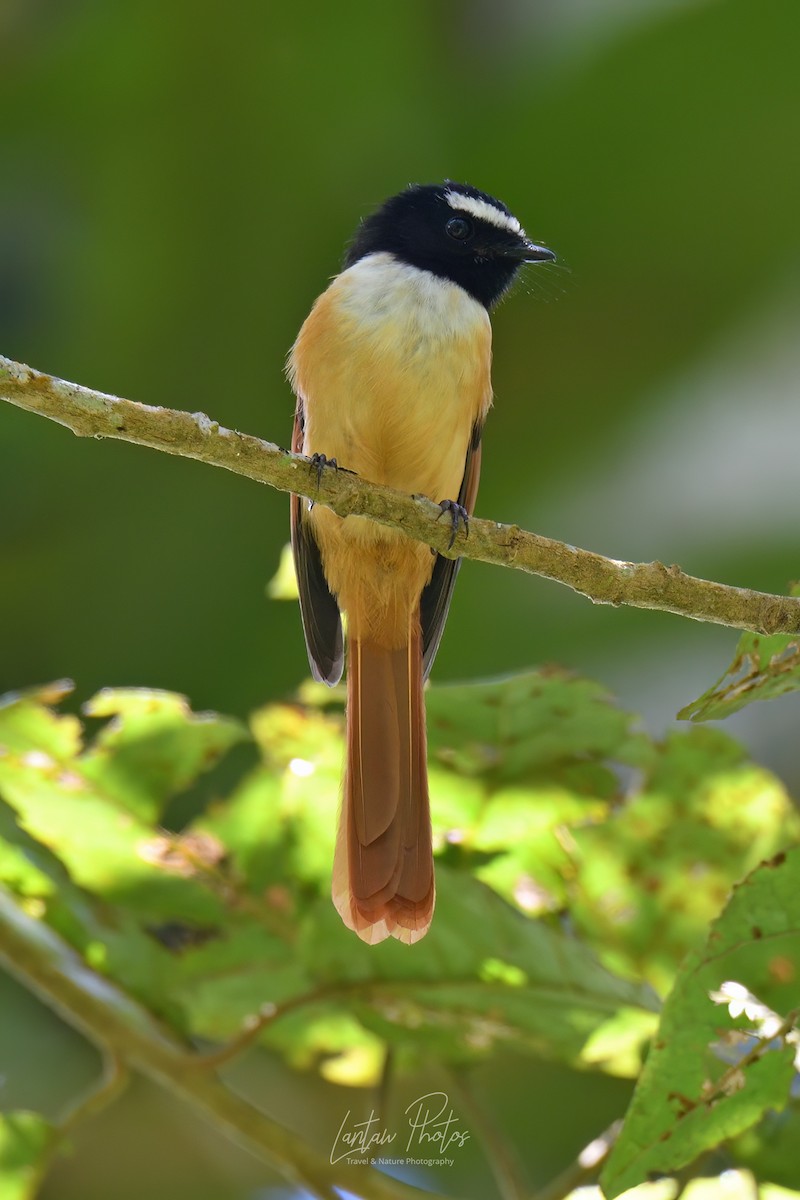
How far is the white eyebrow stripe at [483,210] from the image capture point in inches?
134

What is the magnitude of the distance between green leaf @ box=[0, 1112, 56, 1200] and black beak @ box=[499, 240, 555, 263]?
229cm

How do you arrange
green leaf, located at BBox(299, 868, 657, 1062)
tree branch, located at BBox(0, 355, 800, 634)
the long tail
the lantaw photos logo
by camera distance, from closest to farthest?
tree branch, located at BBox(0, 355, 800, 634), green leaf, located at BBox(299, 868, 657, 1062), the long tail, the lantaw photos logo

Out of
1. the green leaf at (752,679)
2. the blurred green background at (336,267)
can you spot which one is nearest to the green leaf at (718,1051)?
the green leaf at (752,679)

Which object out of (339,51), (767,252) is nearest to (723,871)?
(767,252)

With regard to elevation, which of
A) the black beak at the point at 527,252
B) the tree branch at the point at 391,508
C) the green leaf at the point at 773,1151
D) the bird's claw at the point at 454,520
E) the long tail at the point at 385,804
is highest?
the black beak at the point at 527,252

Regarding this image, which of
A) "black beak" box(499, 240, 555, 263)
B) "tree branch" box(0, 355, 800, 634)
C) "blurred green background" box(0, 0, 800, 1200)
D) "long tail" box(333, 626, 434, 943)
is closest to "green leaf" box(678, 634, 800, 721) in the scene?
"tree branch" box(0, 355, 800, 634)

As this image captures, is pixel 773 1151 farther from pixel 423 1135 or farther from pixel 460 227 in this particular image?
pixel 460 227

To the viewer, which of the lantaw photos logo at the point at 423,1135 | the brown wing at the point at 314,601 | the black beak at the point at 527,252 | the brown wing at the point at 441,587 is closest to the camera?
the lantaw photos logo at the point at 423,1135

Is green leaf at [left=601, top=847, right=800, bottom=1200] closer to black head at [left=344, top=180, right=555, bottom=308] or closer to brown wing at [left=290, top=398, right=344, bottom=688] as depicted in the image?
Result: brown wing at [left=290, top=398, right=344, bottom=688]

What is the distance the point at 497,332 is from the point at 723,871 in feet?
8.22

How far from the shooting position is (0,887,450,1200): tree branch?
6.67 feet

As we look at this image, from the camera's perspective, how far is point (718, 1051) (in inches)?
70.6

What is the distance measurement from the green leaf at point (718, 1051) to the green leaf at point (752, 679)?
24 centimetres

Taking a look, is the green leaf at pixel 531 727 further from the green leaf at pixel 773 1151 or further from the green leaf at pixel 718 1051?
the green leaf at pixel 773 1151
